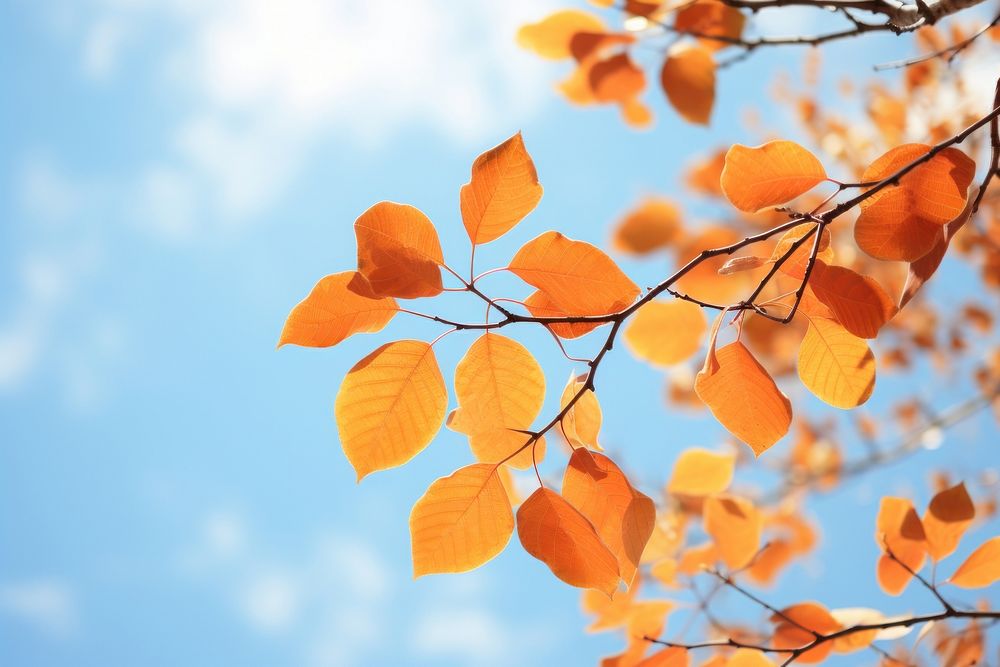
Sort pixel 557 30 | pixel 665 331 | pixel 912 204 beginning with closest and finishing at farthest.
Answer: pixel 912 204 < pixel 665 331 < pixel 557 30

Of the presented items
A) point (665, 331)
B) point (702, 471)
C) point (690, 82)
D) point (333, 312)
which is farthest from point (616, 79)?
point (333, 312)

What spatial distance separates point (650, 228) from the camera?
172 centimetres

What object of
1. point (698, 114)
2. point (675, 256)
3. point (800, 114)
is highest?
point (800, 114)

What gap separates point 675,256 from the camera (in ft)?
5.92

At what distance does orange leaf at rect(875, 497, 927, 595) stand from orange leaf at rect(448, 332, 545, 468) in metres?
0.45

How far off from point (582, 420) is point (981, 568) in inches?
19.3

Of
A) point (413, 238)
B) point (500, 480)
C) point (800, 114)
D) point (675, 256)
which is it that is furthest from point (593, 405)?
point (800, 114)

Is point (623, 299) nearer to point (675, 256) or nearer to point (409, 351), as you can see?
point (409, 351)

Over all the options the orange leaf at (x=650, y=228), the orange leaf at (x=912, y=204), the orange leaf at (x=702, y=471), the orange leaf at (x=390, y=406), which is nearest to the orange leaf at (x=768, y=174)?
the orange leaf at (x=912, y=204)

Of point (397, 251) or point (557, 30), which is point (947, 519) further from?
point (557, 30)

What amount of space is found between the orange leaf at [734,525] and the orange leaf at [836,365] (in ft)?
1.08

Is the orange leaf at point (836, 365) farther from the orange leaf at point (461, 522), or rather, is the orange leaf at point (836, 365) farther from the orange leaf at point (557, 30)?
the orange leaf at point (557, 30)

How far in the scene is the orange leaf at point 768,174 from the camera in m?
0.54

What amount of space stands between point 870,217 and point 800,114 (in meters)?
2.59
